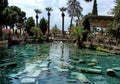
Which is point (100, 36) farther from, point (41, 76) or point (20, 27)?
point (20, 27)

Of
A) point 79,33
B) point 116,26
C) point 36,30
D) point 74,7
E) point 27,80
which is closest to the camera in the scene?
point 27,80

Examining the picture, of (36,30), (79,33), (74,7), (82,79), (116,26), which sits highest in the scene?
(74,7)

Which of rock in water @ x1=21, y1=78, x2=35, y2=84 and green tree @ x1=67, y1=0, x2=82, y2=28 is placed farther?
green tree @ x1=67, y1=0, x2=82, y2=28

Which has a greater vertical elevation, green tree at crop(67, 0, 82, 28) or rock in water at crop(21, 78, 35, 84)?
green tree at crop(67, 0, 82, 28)

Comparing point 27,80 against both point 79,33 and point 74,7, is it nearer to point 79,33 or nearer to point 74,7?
point 79,33

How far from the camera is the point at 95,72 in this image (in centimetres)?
2144

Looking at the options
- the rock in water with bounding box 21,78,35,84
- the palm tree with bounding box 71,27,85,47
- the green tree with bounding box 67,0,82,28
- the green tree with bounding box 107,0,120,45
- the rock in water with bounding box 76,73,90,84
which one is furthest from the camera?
the green tree with bounding box 67,0,82,28

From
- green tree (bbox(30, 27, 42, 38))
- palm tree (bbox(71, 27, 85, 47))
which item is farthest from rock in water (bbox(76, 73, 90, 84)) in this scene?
green tree (bbox(30, 27, 42, 38))

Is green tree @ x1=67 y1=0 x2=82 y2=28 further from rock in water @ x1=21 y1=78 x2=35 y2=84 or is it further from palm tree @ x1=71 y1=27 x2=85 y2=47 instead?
rock in water @ x1=21 y1=78 x2=35 y2=84

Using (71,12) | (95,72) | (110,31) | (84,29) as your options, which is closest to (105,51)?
(110,31)

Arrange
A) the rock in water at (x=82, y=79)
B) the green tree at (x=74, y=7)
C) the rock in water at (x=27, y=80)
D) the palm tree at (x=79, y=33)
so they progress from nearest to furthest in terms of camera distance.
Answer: the rock in water at (x=27, y=80)
the rock in water at (x=82, y=79)
the palm tree at (x=79, y=33)
the green tree at (x=74, y=7)

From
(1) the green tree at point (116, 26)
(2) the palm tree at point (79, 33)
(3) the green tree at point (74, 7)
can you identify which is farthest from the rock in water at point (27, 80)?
(3) the green tree at point (74, 7)

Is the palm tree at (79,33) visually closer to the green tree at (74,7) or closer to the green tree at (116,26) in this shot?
the green tree at (116,26)

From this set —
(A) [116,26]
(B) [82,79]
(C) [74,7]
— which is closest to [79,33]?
(A) [116,26]
